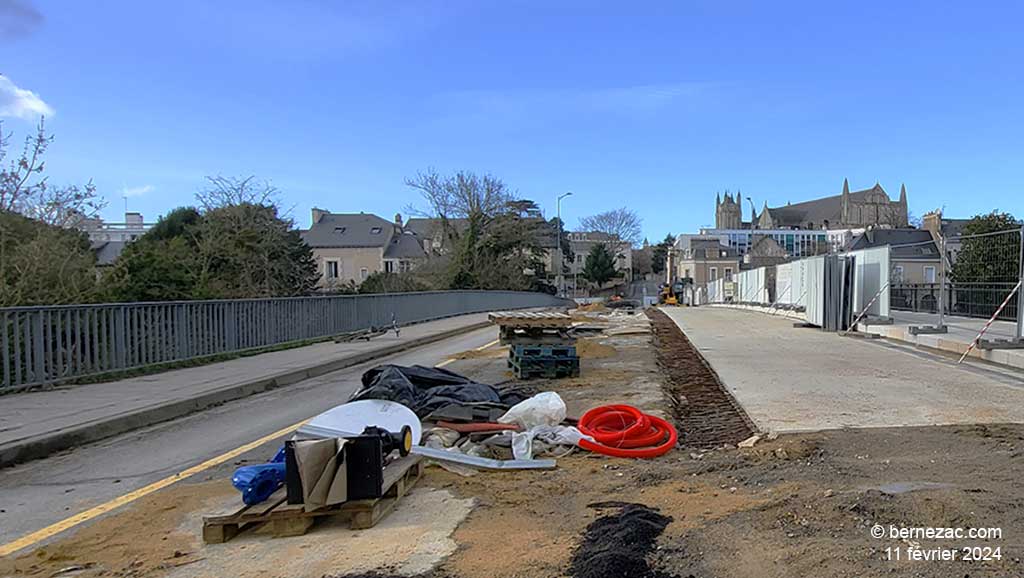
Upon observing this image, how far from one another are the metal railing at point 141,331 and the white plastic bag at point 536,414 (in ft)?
24.9

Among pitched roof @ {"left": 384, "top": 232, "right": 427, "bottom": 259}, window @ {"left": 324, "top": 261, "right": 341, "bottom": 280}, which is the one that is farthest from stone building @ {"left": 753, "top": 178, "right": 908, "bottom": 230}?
window @ {"left": 324, "top": 261, "right": 341, "bottom": 280}

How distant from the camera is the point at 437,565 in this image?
12.4 feet

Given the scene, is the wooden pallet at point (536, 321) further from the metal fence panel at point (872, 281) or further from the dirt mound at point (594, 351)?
the metal fence panel at point (872, 281)

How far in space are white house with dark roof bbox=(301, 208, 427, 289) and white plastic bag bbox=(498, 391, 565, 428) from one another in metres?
63.9

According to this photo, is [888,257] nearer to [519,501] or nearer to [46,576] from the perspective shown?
[519,501]

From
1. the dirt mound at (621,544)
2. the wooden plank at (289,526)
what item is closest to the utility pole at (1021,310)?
the dirt mound at (621,544)

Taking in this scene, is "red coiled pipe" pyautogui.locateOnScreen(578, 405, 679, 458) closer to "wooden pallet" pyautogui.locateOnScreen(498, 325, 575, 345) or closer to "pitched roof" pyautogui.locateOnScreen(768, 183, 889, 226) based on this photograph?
"wooden pallet" pyautogui.locateOnScreen(498, 325, 575, 345)

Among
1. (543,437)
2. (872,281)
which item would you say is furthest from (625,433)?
(872,281)

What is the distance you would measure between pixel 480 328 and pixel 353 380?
48.3 ft

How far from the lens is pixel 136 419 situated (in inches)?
329

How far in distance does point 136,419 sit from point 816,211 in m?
163

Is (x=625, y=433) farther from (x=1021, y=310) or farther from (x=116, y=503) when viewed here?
(x=1021, y=310)

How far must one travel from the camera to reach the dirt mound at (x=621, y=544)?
3469mm

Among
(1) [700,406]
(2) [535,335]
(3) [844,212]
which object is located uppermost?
(3) [844,212]
